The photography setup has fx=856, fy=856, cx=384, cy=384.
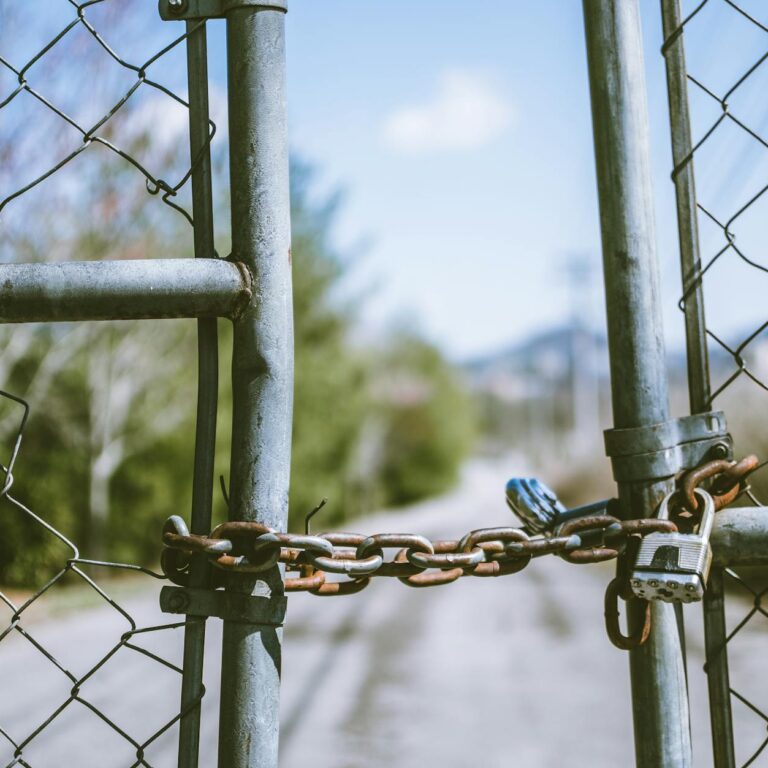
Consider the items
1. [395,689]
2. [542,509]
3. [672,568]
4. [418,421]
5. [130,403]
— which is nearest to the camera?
[672,568]

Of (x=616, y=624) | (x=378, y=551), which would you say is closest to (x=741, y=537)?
(x=616, y=624)

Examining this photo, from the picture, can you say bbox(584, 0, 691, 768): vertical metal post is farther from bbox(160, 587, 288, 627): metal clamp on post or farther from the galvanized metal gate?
bbox(160, 587, 288, 627): metal clamp on post

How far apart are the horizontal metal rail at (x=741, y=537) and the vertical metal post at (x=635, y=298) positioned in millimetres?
68

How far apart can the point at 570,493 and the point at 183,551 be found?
1964cm

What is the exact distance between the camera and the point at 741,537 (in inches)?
33.4

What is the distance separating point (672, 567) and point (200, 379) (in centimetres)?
48

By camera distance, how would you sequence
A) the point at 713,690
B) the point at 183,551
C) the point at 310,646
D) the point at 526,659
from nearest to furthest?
the point at 183,551
the point at 713,690
the point at 526,659
the point at 310,646

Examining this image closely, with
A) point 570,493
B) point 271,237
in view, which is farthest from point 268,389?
point 570,493

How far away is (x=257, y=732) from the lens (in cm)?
78

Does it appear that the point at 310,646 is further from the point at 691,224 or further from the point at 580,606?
the point at 691,224

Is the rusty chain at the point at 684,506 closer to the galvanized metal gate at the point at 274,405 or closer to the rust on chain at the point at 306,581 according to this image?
the galvanized metal gate at the point at 274,405

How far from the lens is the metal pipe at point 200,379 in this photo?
81cm

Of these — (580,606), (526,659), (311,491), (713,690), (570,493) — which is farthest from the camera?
(570,493)

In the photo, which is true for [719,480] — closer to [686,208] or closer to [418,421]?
[686,208]
